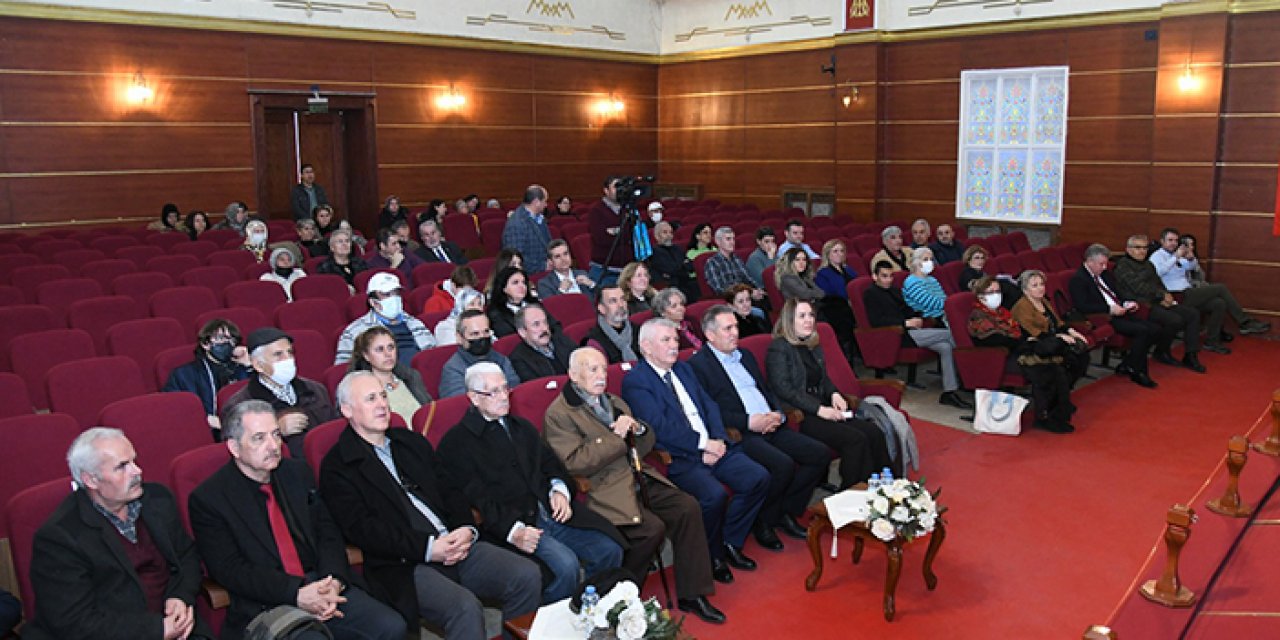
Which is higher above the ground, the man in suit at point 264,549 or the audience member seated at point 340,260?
the audience member seated at point 340,260

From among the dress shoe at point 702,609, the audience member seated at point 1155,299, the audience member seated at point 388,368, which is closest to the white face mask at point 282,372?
the audience member seated at point 388,368

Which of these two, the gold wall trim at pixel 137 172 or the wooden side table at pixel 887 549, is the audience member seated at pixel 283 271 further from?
the gold wall trim at pixel 137 172

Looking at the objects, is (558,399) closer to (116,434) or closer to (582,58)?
(116,434)

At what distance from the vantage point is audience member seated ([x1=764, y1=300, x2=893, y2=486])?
4980mm

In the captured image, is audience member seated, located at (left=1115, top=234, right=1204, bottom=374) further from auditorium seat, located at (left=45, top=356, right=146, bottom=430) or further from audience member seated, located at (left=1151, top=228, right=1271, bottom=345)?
auditorium seat, located at (left=45, top=356, right=146, bottom=430)

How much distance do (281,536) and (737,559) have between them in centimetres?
206

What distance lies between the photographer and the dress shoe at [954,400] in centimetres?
703

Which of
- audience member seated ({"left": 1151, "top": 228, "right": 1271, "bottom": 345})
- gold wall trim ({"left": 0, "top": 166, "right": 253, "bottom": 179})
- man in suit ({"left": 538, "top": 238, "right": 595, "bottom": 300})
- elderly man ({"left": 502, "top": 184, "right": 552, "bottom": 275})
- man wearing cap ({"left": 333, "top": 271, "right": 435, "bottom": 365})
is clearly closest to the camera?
man wearing cap ({"left": 333, "top": 271, "right": 435, "bottom": 365})

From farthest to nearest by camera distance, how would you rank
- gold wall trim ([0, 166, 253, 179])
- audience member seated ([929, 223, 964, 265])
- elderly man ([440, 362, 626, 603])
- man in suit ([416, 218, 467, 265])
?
gold wall trim ([0, 166, 253, 179])
audience member seated ([929, 223, 964, 265])
man in suit ([416, 218, 467, 265])
elderly man ([440, 362, 626, 603])

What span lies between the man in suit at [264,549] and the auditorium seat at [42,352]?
276 cm

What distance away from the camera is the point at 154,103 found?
36.4 feet

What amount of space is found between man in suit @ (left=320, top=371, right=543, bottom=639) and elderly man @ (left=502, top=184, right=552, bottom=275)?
14.7 ft

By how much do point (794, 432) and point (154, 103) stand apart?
9.34 meters

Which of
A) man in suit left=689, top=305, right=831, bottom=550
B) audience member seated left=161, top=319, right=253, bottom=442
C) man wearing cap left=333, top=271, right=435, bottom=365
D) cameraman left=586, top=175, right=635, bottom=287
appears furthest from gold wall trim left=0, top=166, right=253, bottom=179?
man in suit left=689, top=305, right=831, bottom=550
